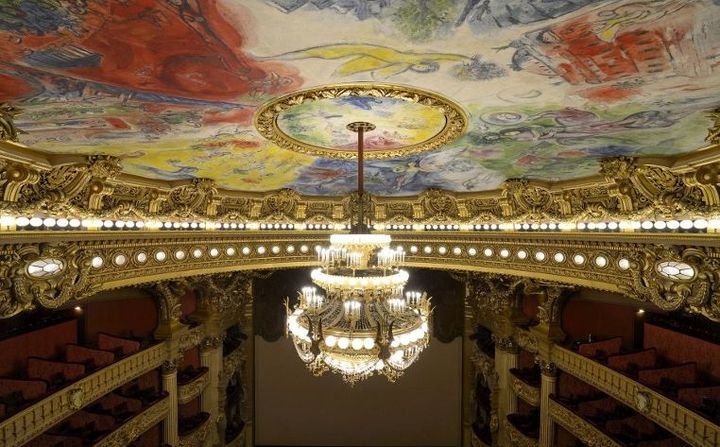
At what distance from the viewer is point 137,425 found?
8266 mm

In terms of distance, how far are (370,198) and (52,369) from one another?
739cm

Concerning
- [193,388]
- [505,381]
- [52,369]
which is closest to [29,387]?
[52,369]

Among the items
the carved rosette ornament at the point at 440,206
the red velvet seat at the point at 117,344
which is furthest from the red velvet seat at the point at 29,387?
the carved rosette ornament at the point at 440,206

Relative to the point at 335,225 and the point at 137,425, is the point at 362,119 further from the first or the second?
the point at 137,425

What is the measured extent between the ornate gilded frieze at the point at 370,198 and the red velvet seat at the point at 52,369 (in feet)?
11.0

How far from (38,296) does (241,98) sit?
151 inches

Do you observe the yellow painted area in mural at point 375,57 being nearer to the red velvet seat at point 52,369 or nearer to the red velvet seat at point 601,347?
the red velvet seat at point 52,369

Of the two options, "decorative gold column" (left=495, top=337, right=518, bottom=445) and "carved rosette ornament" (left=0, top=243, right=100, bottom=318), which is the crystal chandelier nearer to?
"carved rosette ornament" (left=0, top=243, right=100, bottom=318)

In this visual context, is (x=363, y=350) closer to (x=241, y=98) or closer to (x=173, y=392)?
(x=241, y=98)

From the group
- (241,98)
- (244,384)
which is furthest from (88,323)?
(241,98)

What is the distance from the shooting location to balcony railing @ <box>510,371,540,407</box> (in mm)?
9742

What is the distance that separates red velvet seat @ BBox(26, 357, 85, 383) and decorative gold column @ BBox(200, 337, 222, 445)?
3.66 m

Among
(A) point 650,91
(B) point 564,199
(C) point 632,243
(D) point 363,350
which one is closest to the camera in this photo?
(A) point 650,91

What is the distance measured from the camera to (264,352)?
45.0 ft
